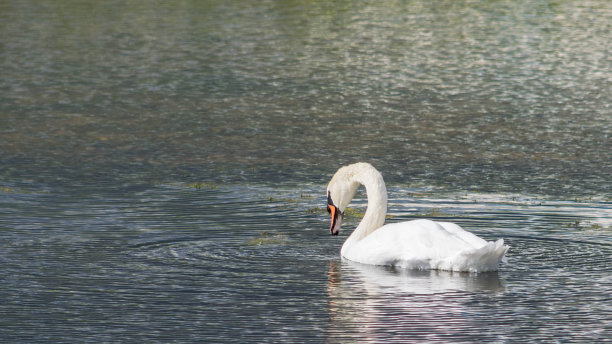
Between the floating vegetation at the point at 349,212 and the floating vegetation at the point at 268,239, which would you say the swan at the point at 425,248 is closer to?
the floating vegetation at the point at 268,239

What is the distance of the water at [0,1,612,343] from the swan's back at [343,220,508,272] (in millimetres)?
188

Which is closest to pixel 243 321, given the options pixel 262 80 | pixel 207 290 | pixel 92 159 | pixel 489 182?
pixel 207 290

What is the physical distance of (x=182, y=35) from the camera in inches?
1581

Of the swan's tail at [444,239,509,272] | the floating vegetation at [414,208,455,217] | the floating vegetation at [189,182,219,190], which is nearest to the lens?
the swan's tail at [444,239,509,272]

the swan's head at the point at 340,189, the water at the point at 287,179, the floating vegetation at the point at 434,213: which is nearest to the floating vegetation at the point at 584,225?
the water at the point at 287,179

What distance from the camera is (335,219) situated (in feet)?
42.0

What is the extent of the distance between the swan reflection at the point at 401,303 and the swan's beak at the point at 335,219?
35.5 inches

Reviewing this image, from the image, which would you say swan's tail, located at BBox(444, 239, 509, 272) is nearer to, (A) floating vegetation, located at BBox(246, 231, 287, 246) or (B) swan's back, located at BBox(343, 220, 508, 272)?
(B) swan's back, located at BBox(343, 220, 508, 272)

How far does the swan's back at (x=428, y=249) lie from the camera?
1109 cm

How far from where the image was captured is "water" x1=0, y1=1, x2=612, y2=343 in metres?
9.77

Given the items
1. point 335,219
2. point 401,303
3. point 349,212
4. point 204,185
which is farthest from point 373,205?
point 204,185

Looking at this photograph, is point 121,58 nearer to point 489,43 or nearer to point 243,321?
point 489,43

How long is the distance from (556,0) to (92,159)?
37258mm

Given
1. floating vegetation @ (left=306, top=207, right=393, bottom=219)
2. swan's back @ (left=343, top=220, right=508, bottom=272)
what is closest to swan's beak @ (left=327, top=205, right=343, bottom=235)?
swan's back @ (left=343, top=220, right=508, bottom=272)
